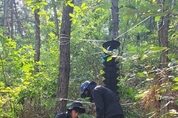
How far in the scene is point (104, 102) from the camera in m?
5.69

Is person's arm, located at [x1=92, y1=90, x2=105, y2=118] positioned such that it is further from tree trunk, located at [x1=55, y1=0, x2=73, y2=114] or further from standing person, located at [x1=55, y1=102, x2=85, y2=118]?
tree trunk, located at [x1=55, y1=0, x2=73, y2=114]

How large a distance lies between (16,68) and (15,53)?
48 cm

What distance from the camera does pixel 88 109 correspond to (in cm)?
694

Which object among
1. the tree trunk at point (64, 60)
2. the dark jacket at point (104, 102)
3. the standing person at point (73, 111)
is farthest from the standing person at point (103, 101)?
the tree trunk at point (64, 60)

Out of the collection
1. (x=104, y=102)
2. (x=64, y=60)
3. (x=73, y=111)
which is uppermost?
(x=64, y=60)

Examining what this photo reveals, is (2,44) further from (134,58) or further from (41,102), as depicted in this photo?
(134,58)

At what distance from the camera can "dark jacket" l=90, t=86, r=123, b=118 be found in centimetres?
550

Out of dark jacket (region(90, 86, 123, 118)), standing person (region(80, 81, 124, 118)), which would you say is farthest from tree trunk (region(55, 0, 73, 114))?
dark jacket (region(90, 86, 123, 118))

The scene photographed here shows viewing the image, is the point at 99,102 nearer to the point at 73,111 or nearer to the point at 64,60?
the point at 73,111

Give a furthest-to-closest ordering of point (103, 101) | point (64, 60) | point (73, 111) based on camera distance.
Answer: point (64, 60), point (103, 101), point (73, 111)

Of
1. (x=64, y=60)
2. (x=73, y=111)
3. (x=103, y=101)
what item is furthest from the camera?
(x=64, y=60)

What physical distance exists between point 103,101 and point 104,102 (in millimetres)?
45

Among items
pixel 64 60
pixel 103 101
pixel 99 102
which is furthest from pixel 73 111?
pixel 64 60

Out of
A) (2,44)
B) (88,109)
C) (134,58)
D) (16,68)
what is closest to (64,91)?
(88,109)
